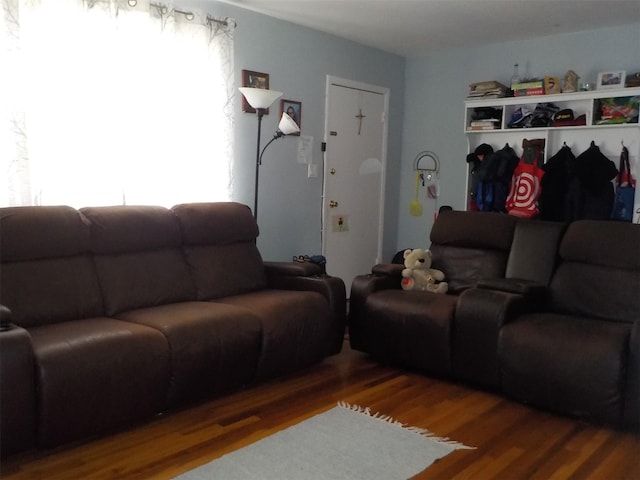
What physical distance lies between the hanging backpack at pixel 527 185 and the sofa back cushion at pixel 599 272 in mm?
1184

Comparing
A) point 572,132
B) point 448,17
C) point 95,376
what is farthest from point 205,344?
point 572,132

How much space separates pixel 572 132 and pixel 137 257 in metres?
3.61

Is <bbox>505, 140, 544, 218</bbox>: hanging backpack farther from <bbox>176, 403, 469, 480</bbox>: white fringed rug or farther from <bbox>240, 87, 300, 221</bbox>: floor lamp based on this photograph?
<bbox>176, 403, 469, 480</bbox>: white fringed rug

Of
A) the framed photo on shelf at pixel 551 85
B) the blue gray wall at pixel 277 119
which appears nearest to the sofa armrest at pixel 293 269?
the blue gray wall at pixel 277 119

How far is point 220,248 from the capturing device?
3.77 metres

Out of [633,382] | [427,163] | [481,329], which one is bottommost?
[633,382]

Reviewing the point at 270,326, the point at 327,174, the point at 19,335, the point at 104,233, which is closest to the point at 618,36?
the point at 327,174

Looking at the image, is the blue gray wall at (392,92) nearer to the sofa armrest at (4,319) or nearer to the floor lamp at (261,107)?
the floor lamp at (261,107)

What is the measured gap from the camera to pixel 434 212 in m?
5.72

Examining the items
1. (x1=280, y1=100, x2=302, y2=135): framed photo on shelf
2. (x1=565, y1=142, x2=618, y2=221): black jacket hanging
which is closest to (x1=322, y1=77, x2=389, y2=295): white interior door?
(x1=280, y1=100, x2=302, y2=135): framed photo on shelf

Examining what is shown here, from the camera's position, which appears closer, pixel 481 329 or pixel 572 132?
pixel 481 329

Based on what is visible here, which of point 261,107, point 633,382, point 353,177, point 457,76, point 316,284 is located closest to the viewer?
point 633,382

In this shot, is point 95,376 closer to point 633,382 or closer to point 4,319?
point 4,319

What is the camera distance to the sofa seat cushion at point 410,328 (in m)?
3.41
